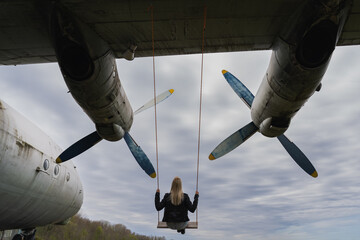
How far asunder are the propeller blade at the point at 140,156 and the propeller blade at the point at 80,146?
126cm

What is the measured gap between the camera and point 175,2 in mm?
5406

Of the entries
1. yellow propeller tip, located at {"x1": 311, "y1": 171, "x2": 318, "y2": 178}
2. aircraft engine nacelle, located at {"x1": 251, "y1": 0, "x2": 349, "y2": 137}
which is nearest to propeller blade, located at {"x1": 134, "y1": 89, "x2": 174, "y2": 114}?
aircraft engine nacelle, located at {"x1": 251, "y1": 0, "x2": 349, "y2": 137}

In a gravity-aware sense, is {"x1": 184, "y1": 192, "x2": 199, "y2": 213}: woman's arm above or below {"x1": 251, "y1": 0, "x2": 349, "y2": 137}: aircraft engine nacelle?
below

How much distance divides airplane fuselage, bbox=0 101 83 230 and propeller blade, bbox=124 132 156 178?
14.2ft

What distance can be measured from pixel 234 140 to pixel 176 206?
129 inches

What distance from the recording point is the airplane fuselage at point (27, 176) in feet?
30.4

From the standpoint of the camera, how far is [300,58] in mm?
5723

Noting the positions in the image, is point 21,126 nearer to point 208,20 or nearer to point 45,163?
point 45,163

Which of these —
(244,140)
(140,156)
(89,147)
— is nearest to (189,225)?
(140,156)

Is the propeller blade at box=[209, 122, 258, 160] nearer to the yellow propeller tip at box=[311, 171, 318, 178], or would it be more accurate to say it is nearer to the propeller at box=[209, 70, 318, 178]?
the propeller at box=[209, 70, 318, 178]

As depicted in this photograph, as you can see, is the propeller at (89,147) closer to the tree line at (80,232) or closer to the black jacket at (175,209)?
the black jacket at (175,209)

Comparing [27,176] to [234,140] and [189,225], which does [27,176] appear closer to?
[189,225]

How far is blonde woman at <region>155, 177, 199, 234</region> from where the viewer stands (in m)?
6.98

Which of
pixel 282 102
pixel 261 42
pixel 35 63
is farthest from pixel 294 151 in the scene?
pixel 35 63
